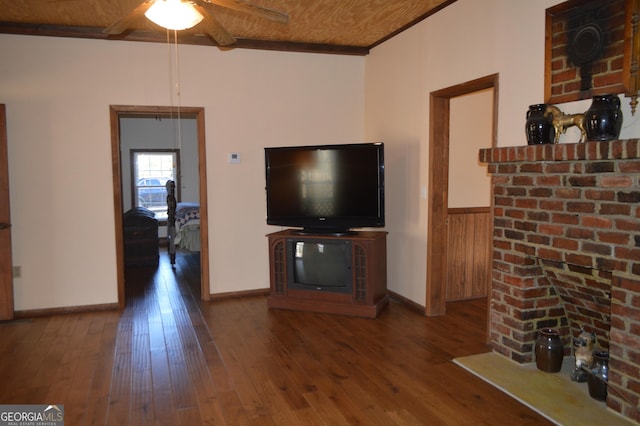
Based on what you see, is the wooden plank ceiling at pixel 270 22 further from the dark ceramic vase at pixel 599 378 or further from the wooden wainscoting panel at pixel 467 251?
the dark ceramic vase at pixel 599 378

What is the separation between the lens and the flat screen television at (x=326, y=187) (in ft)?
14.2

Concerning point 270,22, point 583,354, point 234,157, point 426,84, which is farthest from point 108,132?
point 583,354

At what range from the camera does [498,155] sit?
3.10m

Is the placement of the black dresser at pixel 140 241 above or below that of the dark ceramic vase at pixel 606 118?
below

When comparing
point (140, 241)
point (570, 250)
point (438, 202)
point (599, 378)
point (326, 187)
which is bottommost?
point (599, 378)

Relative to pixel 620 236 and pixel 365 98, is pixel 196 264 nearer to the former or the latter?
pixel 365 98

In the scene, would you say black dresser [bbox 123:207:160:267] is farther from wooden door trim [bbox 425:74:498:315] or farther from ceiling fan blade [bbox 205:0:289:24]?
ceiling fan blade [bbox 205:0:289:24]

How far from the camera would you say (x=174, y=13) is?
2627 millimetres

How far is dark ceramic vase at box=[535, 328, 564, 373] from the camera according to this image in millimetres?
2986

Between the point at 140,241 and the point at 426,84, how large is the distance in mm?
4491

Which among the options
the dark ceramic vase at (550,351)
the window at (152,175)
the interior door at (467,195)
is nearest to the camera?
the dark ceramic vase at (550,351)

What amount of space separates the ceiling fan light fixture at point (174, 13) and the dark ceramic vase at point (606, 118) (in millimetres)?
2173

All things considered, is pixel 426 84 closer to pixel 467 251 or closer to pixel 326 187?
pixel 326 187

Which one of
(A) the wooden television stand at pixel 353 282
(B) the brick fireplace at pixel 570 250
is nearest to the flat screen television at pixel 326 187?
(A) the wooden television stand at pixel 353 282
